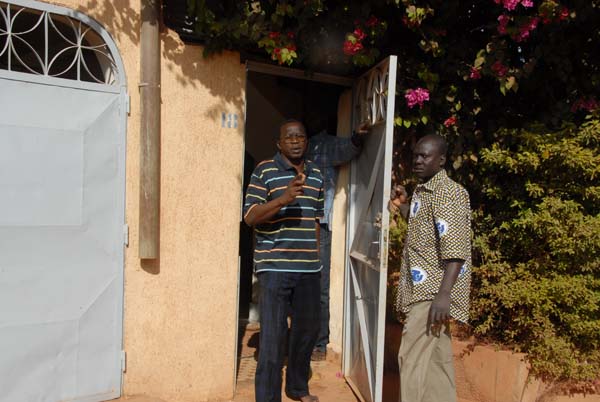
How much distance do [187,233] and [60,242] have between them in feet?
2.54

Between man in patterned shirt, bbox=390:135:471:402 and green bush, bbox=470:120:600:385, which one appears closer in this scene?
man in patterned shirt, bbox=390:135:471:402

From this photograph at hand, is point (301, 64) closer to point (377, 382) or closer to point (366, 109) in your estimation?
point (366, 109)

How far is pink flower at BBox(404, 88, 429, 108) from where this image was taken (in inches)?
137

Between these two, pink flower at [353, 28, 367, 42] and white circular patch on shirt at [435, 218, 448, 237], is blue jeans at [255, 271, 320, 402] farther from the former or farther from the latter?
pink flower at [353, 28, 367, 42]

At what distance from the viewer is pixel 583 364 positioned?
3.32 metres

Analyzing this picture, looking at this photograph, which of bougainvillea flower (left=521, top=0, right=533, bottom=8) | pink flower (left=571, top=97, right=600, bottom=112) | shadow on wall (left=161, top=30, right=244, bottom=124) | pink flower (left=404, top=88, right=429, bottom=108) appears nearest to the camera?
bougainvillea flower (left=521, top=0, right=533, bottom=8)

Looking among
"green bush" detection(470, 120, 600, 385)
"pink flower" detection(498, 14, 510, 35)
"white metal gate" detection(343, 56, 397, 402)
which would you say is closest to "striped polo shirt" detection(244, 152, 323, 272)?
"white metal gate" detection(343, 56, 397, 402)

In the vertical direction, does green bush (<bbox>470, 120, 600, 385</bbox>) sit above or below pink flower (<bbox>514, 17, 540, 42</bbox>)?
below

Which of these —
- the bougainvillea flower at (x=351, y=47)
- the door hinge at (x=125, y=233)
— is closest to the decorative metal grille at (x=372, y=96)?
the bougainvillea flower at (x=351, y=47)

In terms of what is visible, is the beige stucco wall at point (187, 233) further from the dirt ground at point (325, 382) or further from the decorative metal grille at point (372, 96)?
the decorative metal grille at point (372, 96)

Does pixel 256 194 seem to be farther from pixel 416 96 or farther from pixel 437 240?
pixel 416 96

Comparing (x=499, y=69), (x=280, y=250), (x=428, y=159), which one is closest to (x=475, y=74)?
(x=499, y=69)

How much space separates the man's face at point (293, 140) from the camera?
10.4 feet

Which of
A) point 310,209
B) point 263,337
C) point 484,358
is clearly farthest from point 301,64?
point 484,358
